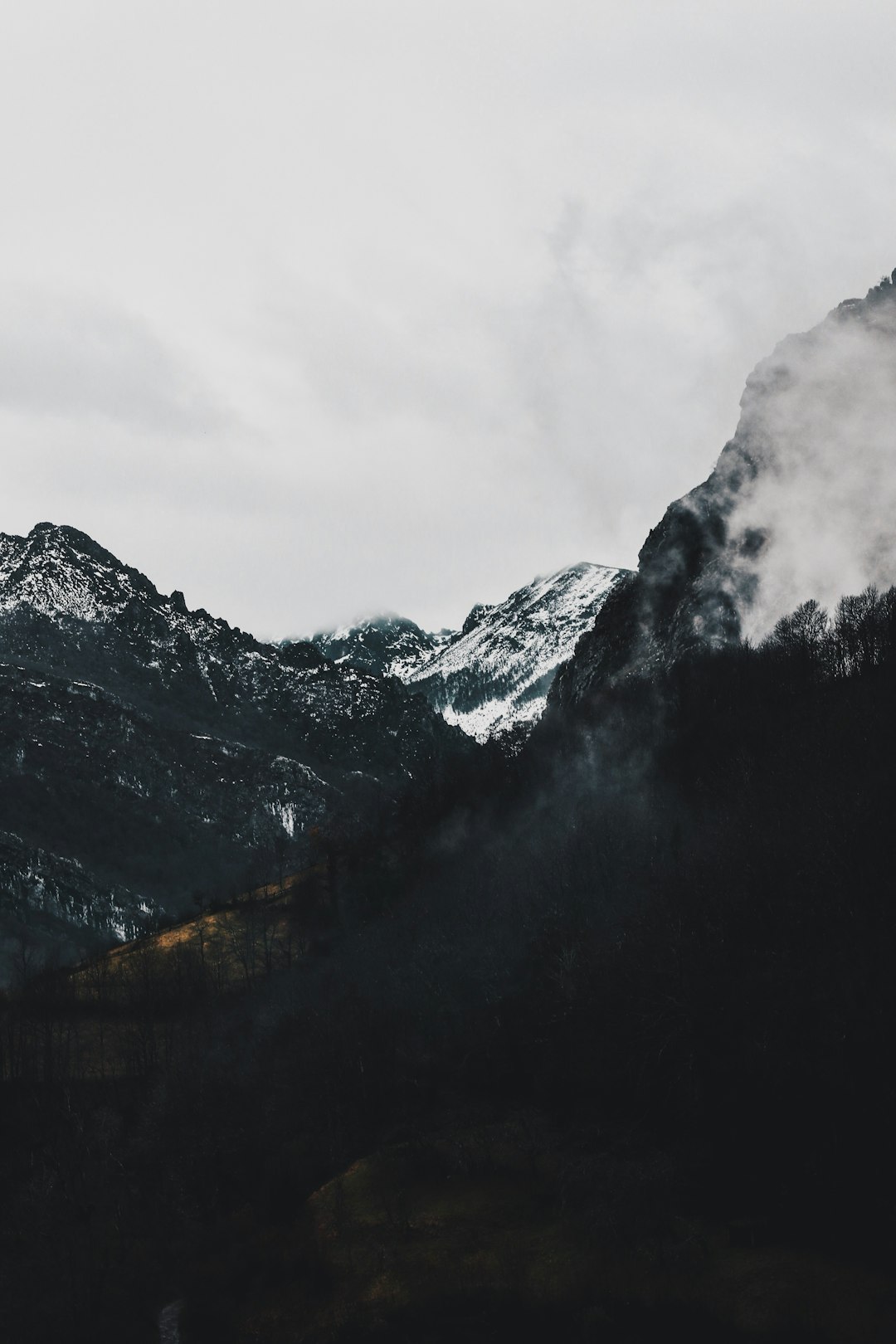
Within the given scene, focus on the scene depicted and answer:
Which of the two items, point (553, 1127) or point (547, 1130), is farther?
point (553, 1127)

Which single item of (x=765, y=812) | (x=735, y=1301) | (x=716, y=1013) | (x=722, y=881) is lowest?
(x=735, y=1301)

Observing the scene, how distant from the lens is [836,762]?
13200 centimetres

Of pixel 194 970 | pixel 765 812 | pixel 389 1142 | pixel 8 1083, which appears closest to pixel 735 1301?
pixel 389 1142

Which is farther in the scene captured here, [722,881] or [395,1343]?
[722,881]

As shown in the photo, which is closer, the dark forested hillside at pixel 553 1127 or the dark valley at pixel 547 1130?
the dark valley at pixel 547 1130

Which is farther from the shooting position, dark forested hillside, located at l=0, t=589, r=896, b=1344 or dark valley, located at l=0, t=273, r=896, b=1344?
dark forested hillside, located at l=0, t=589, r=896, b=1344

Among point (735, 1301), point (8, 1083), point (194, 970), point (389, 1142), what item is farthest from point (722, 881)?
point (194, 970)

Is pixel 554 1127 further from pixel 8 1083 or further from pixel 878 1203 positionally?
pixel 8 1083

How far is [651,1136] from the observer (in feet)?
292

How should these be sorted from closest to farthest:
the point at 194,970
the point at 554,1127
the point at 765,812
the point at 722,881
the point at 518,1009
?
the point at 554,1127 < the point at 722,881 < the point at 518,1009 < the point at 765,812 < the point at 194,970

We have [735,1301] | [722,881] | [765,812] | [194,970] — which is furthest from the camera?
[194,970]

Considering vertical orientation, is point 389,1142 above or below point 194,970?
below

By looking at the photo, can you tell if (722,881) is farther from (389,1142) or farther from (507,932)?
(507,932)

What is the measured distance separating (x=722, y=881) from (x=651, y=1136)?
101 feet
